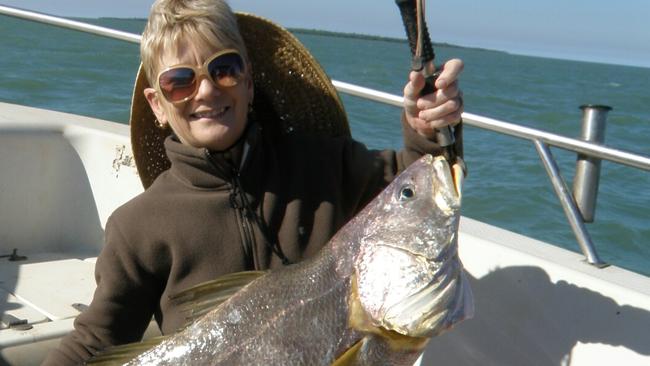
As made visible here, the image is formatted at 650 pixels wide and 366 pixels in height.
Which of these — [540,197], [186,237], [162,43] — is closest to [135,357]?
[186,237]

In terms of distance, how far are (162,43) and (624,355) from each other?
1.66 meters

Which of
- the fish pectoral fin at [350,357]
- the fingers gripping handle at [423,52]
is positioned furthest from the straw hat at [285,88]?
the fish pectoral fin at [350,357]

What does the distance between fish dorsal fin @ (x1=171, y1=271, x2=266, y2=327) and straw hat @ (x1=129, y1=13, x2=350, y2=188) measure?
99cm

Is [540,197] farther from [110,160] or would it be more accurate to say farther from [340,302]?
[340,302]

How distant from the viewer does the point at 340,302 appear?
7.32ft

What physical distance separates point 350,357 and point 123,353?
614 millimetres

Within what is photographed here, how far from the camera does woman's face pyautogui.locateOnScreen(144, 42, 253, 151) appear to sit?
268cm

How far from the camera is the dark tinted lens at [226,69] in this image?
104 inches

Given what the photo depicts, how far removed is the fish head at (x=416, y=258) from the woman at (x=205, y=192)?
370 millimetres

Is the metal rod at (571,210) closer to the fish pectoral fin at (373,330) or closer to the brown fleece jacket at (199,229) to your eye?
the brown fleece jacket at (199,229)

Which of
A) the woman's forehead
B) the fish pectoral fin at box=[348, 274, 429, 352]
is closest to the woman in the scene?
the woman's forehead

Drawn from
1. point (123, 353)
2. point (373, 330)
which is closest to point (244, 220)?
point (123, 353)

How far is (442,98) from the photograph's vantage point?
8.04 feet

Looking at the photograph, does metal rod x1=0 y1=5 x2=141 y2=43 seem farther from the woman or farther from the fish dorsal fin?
the fish dorsal fin
